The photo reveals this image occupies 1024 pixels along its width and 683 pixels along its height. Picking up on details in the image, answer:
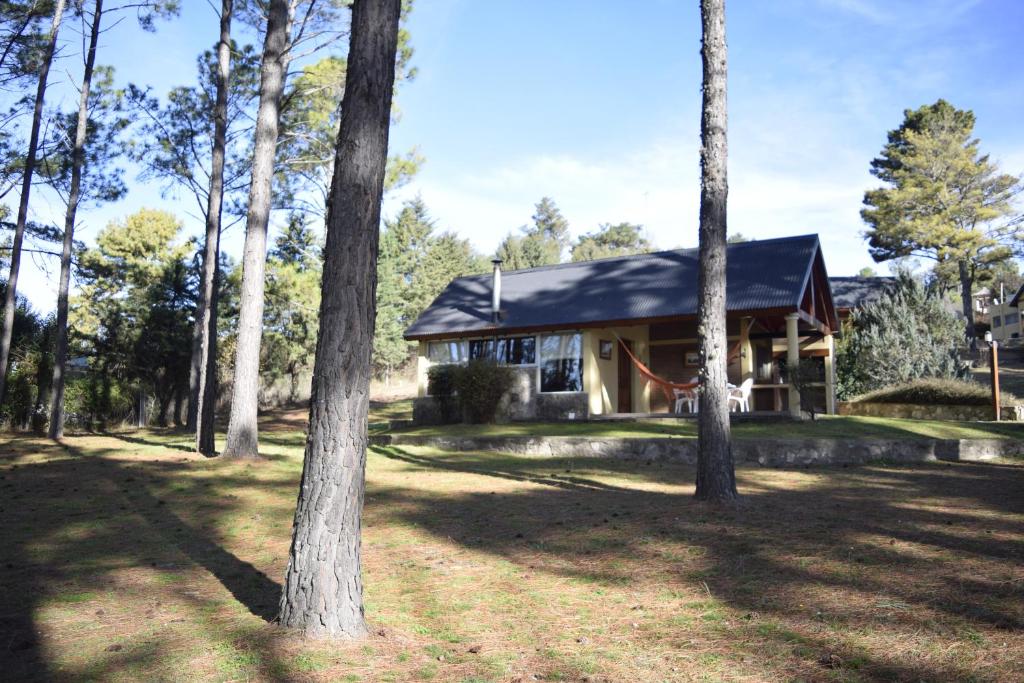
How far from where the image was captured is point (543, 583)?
401 cm

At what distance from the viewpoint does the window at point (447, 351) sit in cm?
1678

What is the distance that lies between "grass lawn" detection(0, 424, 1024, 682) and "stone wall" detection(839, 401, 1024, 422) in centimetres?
762

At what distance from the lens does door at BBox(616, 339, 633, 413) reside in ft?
54.5

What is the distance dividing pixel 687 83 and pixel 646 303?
8.29 m

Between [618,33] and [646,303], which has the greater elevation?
[618,33]

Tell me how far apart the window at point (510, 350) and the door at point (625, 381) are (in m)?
2.19

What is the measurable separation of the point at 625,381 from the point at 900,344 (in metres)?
6.52

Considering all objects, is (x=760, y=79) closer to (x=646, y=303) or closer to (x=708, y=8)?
(x=708, y=8)

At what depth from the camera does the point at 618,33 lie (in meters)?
10.6

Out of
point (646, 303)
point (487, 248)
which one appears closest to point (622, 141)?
point (646, 303)

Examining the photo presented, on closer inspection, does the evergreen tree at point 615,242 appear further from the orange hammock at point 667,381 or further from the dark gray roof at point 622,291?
the orange hammock at point 667,381

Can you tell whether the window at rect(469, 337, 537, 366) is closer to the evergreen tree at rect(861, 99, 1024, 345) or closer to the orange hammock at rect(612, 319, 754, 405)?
the orange hammock at rect(612, 319, 754, 405)

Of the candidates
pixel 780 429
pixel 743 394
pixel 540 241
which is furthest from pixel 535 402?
pixel 540 241

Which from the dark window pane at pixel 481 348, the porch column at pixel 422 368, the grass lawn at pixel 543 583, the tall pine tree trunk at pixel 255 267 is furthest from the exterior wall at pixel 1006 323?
the tall pine tree trunk at pixel 255 267
